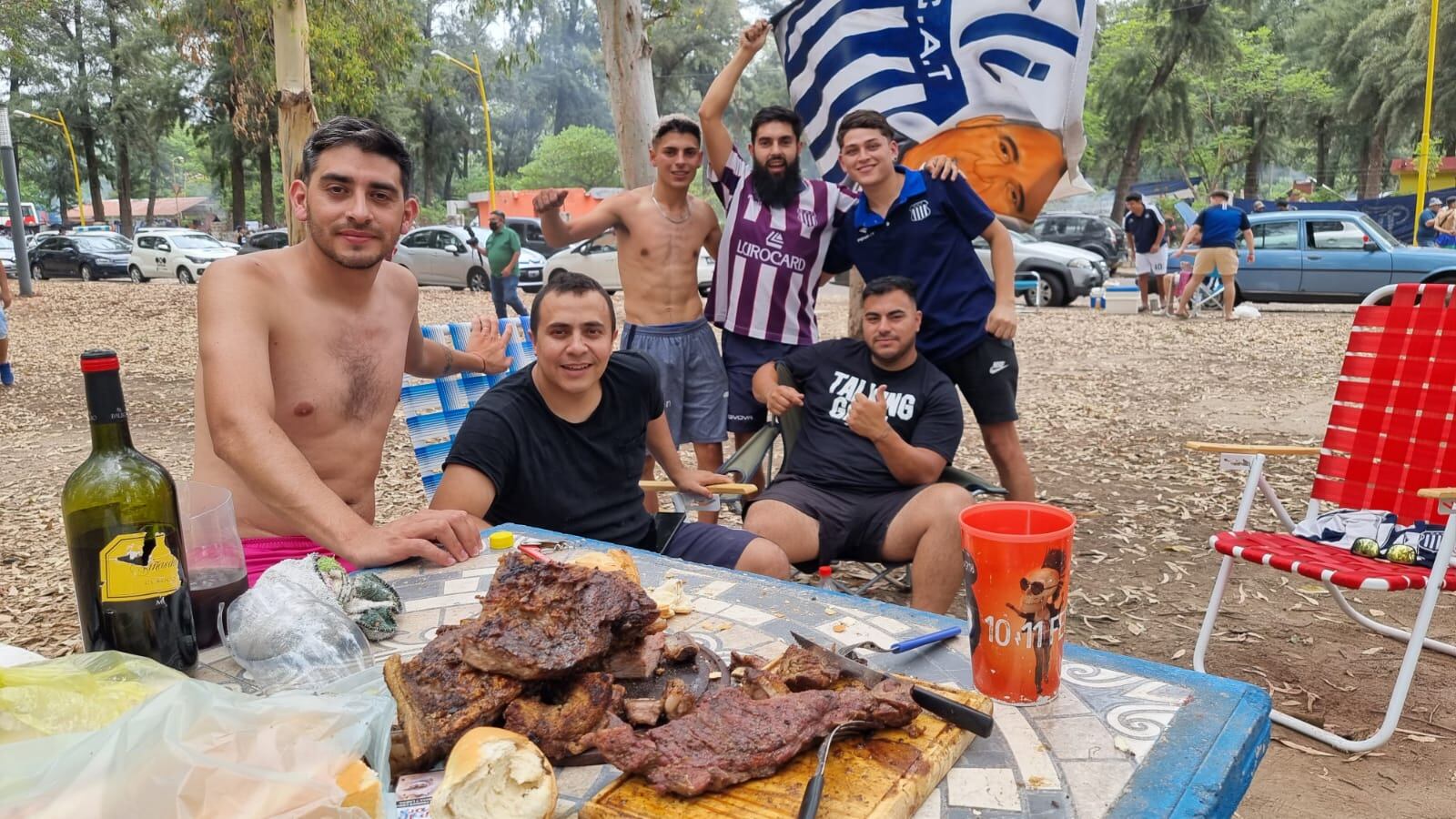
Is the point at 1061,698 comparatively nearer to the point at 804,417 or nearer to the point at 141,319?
the point at 804,417

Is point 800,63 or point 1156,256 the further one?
point 1156,256

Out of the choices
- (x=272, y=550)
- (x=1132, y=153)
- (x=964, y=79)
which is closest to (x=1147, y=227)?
(x=964, y=79)

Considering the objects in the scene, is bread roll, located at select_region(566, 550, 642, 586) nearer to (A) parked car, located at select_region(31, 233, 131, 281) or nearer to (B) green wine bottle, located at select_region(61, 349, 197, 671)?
(B) green wine bottle, located at select_region(61, 349, 197, 671)

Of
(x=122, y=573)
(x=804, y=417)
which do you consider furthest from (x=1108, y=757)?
(x=804, y=417)

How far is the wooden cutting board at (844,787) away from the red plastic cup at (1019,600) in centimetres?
16

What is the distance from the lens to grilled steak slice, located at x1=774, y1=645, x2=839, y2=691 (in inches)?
55.1

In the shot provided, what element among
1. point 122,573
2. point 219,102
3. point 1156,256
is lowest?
point 122,573

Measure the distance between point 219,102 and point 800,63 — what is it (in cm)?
2596

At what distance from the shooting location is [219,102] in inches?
1020

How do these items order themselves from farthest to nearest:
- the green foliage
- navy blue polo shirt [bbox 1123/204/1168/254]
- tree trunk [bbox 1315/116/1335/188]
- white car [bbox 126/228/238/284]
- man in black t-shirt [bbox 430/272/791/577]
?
1. the green foliage
2. tree trunk [bbox 1315/116/1335/188]
3. white car [bbox 126/228/238/284]
4. navy blue polo shirt [bbox 1123/204/1168/254]
5. man in black t-shirt [bbox 430/272/791/577]

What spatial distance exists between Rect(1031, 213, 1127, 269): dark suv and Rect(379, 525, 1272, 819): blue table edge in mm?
20472

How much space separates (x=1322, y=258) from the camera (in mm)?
14312

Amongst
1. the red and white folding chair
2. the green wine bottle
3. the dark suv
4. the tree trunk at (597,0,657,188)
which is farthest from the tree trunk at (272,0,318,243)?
the dark suv

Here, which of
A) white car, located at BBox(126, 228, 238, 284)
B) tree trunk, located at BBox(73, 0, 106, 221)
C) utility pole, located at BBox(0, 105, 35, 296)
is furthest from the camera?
tree trunk, located at BBox(73, 0, 106, 221)
